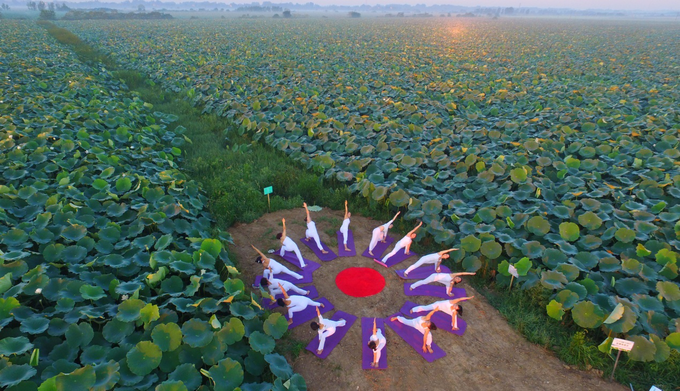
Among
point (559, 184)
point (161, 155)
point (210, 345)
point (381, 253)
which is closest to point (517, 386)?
point (381, 253)

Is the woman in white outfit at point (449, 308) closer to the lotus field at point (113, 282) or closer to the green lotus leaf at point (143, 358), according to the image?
the lotus field at point (113, 282)

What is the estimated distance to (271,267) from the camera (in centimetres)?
588

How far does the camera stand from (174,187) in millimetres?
7707

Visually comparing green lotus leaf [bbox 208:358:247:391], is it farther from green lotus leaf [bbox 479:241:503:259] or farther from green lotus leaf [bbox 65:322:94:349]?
green lotus leaf [bbox 479:241:503:259]

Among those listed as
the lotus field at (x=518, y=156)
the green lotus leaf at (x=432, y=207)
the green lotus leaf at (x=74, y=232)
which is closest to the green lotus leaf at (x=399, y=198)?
the lotus field at (x=518, y=156)

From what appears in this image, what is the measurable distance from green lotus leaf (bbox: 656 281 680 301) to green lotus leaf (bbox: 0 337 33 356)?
8147 millimetres

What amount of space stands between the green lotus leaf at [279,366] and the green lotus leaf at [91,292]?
92.2 inches

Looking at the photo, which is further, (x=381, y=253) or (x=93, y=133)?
(x=93, y=133)

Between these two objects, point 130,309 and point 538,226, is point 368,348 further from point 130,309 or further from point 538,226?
point 538,226

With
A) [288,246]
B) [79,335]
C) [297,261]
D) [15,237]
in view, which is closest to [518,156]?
[297,261]

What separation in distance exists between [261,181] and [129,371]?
597cm

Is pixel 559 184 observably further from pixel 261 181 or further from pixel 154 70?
pixel 154 70

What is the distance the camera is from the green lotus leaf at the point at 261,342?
436cm

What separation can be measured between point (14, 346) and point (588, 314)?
23.2ft
